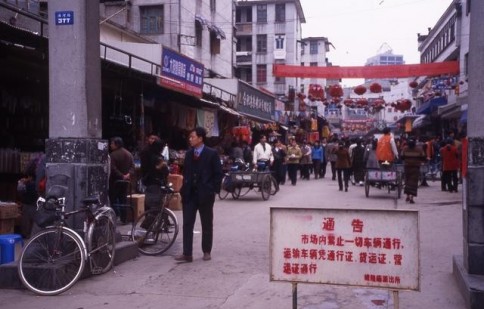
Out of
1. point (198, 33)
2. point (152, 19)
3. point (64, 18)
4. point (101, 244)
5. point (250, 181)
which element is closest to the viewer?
point (101, 244)

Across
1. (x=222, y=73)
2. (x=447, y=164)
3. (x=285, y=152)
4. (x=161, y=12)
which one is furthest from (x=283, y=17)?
(x=447, y=164)

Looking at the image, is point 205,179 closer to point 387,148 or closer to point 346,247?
point 346,247

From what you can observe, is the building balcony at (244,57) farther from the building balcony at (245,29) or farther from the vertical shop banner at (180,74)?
the vertical shop banner at (180,74)

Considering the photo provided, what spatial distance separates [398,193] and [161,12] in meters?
14.5

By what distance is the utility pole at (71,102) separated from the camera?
7734 mm

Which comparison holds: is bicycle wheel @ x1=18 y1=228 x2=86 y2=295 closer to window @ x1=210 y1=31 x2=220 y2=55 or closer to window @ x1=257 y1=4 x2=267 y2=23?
window @ x1=210 y1=31 x2=220 y2=55

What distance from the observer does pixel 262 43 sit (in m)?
53.7

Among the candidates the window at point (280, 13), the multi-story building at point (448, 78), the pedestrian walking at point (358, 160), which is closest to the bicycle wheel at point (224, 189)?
the pedestrian walking at point (358, 160)

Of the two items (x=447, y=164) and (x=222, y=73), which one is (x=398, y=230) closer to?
(x=447, y=164)

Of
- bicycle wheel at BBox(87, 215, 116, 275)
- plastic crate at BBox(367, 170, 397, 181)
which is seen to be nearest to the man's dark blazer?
bicycle wheel at BBox(87, 215, 116, 275)

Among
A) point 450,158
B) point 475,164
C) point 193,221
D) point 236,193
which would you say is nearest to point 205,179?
point 193,221

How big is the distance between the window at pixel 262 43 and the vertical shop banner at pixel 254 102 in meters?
21.3

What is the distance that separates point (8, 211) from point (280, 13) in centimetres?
4726

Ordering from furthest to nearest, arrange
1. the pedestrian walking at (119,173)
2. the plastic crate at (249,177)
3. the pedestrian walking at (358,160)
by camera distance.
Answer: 1. the pedestrian walking at (358,160)
2. the plastic crate at (249,177)
3. the pedestrian walking at (119,173)
